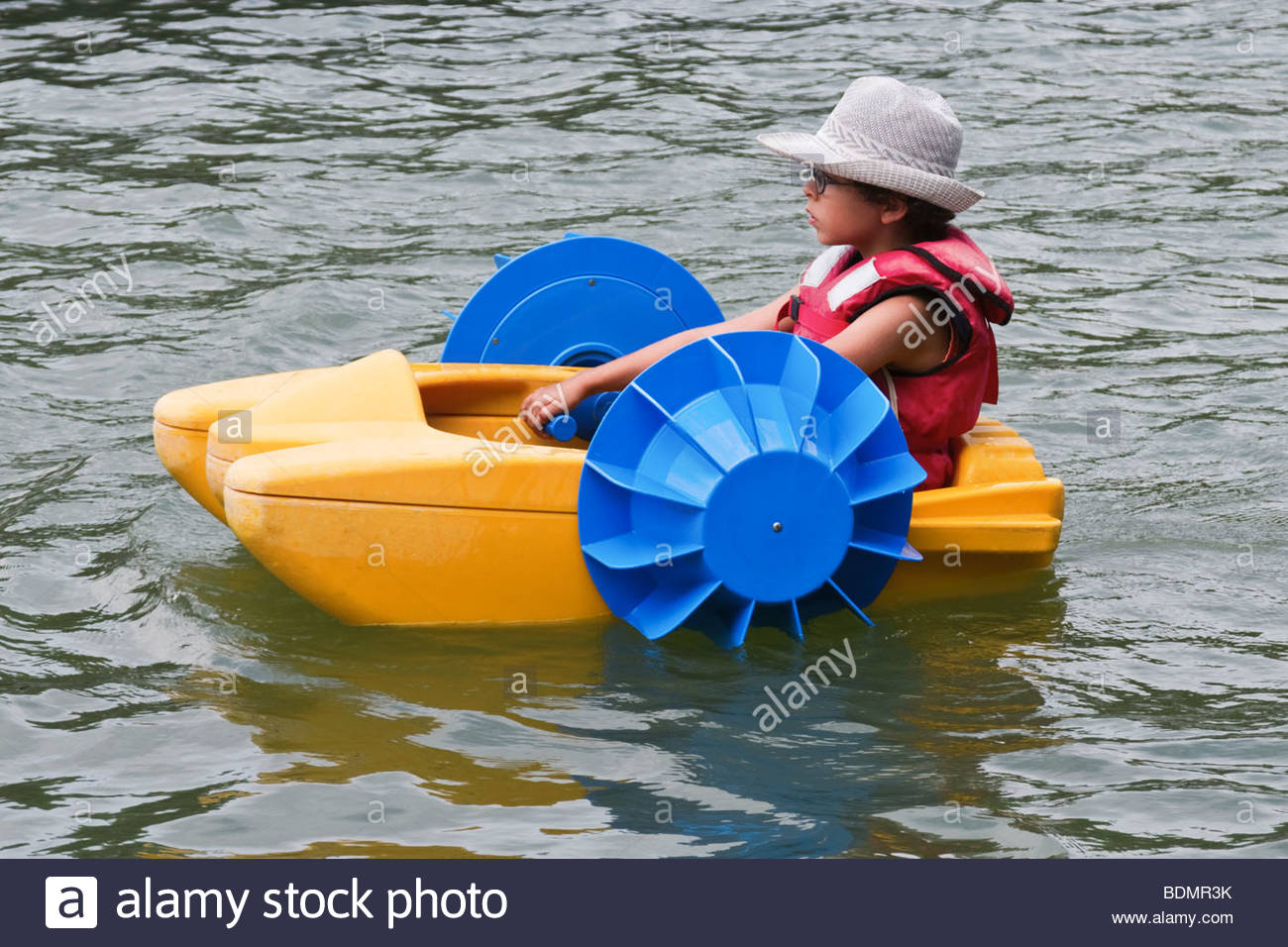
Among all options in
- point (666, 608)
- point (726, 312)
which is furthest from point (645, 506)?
point (726, 312)

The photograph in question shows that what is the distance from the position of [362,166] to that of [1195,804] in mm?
5696

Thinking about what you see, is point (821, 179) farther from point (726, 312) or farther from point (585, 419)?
point (726, 312)

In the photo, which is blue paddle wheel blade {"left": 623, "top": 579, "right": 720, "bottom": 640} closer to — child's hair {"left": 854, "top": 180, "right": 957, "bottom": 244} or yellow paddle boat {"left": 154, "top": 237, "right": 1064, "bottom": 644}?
yellow paddle boat {"left": 154, "top": 237, "right": 1064, "bottom": 644}

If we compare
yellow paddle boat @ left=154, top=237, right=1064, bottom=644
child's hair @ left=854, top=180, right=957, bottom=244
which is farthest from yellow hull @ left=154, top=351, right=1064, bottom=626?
child's hair @ left=854, top=180, right=957, bottom=244

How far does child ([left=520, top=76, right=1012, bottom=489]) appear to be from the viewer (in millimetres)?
3410

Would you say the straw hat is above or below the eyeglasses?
above

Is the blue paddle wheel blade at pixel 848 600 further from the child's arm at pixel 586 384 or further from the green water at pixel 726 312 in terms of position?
the child's arm at pixel 586 384

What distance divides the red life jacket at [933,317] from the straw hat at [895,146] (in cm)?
13

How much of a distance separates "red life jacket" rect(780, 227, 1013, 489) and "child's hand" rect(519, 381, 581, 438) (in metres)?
0.56

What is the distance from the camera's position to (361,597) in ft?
11.3

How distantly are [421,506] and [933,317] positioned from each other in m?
1.15

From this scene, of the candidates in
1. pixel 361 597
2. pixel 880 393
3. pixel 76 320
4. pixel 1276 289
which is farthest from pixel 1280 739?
pixel 76 320

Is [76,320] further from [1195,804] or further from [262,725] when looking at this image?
[1195,804]

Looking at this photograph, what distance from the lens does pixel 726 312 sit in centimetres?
589
